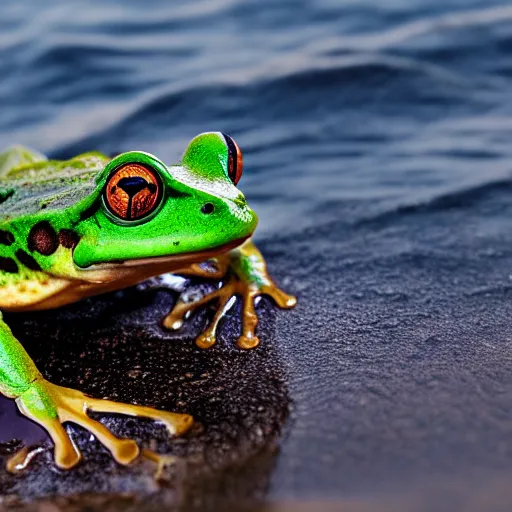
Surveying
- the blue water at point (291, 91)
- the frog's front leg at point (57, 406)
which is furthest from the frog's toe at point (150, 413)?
the blue water at point (291, 91)

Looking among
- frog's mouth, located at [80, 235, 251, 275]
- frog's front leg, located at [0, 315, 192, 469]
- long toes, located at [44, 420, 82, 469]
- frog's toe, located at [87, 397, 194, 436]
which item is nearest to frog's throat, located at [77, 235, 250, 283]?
frog's mouth, located at [80, 235, 251, 275]

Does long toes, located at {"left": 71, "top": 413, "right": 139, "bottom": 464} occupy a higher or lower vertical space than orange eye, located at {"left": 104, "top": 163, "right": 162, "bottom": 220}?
lower

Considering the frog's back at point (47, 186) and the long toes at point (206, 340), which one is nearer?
the frog's back at point (47, 186)

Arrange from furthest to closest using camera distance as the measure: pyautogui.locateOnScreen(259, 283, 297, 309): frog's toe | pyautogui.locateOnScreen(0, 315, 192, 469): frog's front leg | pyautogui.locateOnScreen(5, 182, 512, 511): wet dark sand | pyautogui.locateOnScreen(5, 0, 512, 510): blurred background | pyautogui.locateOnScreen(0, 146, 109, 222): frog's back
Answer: pyautogui.locateOnScreen(259, 283, 297, 309): frog's toe < pyautogui.locateOnScreen(0, 146, 109, 222): frog's back < pyautogui.locateOnScreen(0, 315, 192, 469): frog's front leg < pyautogui.locateOnScreen(5, 0, 512, 510): blurred background < pyautogui.locateOnScreen(5, 182, 512, 511): wet dark sand

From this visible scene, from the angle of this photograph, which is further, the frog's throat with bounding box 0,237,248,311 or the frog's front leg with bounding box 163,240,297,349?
the frog's front leg with bounding box 163,240,297,349

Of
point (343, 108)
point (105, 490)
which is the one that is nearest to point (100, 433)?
point (105, 490)

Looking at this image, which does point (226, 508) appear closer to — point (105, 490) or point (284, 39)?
point (105, 490)

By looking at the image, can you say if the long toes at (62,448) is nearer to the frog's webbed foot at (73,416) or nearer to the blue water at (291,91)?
the frog's webbed foot at (73,416)

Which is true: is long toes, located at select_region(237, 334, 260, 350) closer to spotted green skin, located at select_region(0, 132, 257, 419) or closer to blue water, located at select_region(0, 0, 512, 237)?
spotted green skin, located at select_region(0, 132, 257, 419)

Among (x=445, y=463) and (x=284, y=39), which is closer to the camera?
(x=445, y=463)
